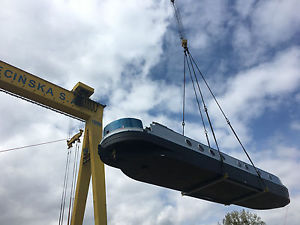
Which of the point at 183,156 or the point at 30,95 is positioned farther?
the point at 30,95

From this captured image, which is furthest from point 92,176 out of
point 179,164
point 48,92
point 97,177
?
point 179,164

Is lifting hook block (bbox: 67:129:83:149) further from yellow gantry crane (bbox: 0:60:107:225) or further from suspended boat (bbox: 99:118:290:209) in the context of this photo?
suspended boat (bbox: 99:118:290:209)

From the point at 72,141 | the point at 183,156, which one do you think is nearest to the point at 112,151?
the point at 183,156

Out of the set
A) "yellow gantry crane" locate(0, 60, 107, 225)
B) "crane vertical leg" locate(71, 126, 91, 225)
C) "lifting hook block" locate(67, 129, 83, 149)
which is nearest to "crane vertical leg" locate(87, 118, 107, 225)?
"yellow gantry crane" locate(0, 60, 107, 225)

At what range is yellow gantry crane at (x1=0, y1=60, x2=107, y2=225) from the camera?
2128 centimetres

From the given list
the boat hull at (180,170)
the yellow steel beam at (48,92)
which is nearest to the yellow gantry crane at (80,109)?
the yellow steel beam at (48,92)

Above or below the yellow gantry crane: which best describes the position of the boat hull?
Result: below

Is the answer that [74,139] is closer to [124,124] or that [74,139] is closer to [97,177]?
[97,177]

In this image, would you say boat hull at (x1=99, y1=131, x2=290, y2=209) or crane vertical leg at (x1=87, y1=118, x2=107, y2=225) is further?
crane vertical leg at (x1=87, y1=118, x2=107, y2=225)

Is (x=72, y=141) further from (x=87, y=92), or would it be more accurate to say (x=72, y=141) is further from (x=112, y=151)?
(x=112, y=151)

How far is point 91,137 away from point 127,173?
9.37 meters

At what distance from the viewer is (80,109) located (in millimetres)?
24766

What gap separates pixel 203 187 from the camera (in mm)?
17781

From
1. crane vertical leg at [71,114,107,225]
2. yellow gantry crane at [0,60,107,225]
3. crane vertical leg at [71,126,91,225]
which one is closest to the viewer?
yellow gantry crane at [0,60,107,225]
